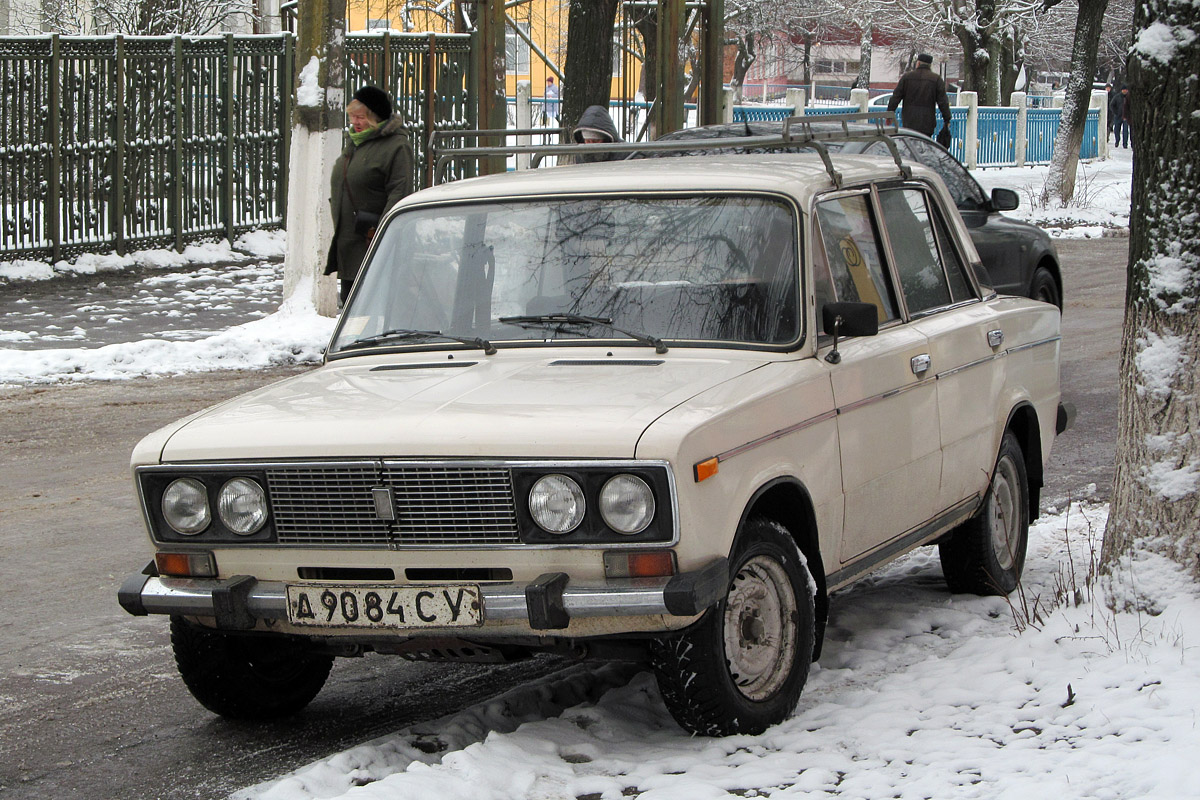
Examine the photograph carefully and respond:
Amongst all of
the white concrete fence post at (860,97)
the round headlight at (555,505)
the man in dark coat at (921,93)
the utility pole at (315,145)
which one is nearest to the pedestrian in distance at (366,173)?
the utility pole at (315,145)

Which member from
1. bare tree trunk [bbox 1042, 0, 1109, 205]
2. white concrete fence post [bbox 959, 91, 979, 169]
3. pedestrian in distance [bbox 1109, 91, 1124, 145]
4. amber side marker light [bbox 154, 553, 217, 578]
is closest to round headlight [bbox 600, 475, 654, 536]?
amber side marker light [bbox 154, 553, 217, 578]

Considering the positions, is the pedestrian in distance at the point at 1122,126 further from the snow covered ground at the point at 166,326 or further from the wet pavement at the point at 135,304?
the wet pavement at the point at 135,304

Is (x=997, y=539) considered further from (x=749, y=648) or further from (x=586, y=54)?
(x=586, y=54)

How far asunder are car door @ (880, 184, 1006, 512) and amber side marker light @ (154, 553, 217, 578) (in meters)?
2.58

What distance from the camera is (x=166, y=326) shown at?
1425 cm

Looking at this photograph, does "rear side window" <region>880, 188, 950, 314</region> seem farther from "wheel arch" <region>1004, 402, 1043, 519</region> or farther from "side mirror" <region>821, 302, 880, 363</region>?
"side mirror" <region>821, 302, 880, 363</region>

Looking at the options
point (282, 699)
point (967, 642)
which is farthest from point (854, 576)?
point (282, 699)

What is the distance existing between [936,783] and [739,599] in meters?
0.75

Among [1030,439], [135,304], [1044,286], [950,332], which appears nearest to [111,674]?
[950,332]

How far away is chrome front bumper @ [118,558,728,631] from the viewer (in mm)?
4074

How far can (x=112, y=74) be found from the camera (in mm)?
17250

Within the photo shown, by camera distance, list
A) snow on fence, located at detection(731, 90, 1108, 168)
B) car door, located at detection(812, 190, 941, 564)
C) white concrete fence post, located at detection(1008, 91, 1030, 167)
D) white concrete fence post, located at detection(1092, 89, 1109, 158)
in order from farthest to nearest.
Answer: white concrete fence post, located at detection(1092, 89, 1109, 158)
white concrete fence post, located at detection(1008, 91, 1030, 167)
snow on fence, located at detection(731, 90, 1108, 168)
car door, located at detection(812, 190, 941, 564)

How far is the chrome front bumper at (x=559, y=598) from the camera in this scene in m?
4.07

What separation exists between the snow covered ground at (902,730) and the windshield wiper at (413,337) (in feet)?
3.66
